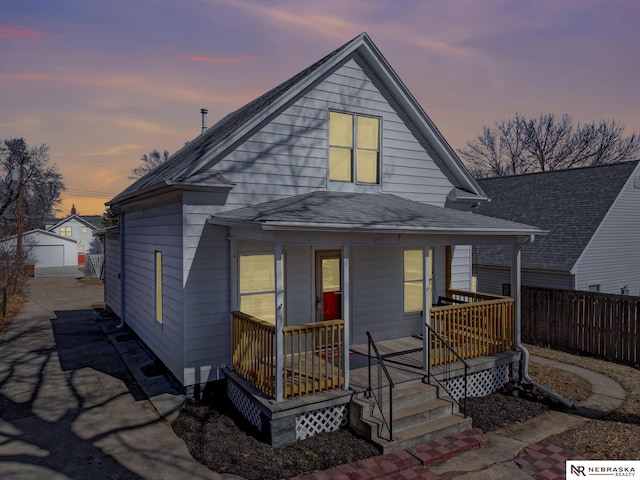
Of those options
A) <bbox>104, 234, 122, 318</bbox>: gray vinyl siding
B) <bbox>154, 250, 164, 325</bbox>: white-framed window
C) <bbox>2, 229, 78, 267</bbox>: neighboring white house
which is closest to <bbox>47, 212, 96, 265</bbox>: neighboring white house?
<bbox>2, 229, 78, 267</bbox>: neighboring white house

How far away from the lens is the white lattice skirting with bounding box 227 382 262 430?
6.59 meters

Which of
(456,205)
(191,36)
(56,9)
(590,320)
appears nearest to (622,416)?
(590,320)

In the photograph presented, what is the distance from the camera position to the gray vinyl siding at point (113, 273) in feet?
46.0

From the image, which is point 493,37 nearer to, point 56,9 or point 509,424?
point 509,424

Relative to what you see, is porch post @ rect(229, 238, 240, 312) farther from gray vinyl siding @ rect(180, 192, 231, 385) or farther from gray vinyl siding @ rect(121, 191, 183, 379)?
gray vinyl siding @ rect(121, 191, 183, 379)

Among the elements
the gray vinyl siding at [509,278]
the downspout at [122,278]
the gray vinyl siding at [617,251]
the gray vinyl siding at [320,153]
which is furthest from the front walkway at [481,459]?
the gray vinyl siding at [617,251]

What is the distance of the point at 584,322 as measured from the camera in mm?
11859

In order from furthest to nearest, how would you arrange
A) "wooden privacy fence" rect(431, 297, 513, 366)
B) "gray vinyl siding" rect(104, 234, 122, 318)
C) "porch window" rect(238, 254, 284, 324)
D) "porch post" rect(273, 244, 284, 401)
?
"gray vinyl siding" rect(104, 234, 122, 318) → "wooden privacy fence" rect(431, 297, 513, 366) → "porch window" rect(238, 254, 284, 324) → "porch post" rect(273, 244, 284, 401)

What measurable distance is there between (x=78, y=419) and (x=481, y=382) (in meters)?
7.42

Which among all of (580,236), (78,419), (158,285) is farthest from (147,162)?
(78,419)

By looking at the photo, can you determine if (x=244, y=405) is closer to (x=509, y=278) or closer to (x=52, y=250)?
(x=509, y=278)

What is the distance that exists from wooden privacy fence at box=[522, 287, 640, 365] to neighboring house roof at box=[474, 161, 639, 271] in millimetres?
2733

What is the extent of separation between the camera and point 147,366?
934 cm

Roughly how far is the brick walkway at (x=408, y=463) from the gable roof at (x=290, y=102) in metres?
5.04
